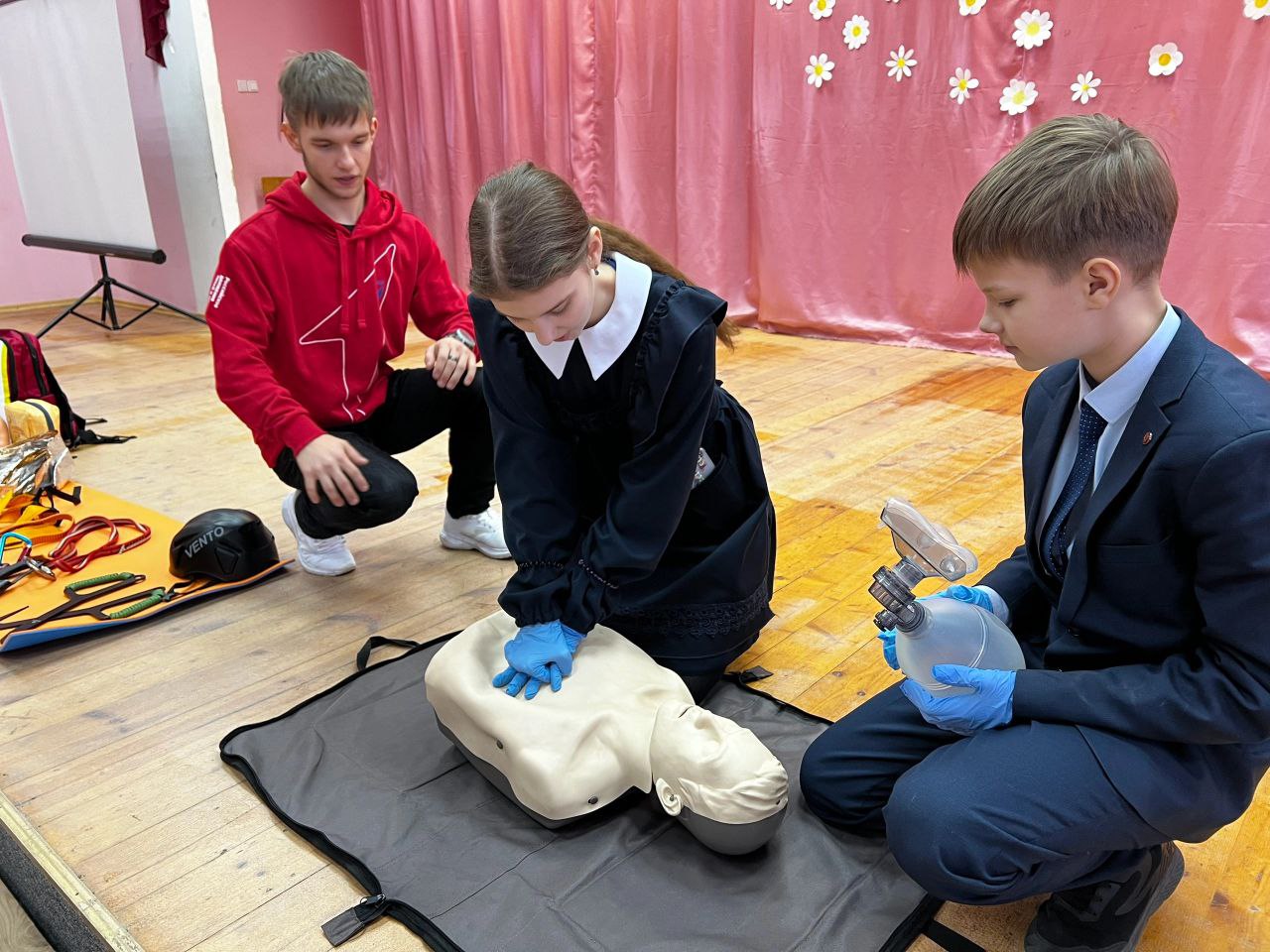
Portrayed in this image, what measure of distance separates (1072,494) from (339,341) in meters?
1.38

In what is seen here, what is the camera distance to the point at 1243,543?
0.84 metres

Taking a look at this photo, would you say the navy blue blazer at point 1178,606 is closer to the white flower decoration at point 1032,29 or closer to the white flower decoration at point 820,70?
the white flower decoration at point 1032,29

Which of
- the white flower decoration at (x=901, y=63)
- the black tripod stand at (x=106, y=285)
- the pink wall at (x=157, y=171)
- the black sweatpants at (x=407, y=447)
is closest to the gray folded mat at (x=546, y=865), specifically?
the black sweatpants at (x=407, y=447)

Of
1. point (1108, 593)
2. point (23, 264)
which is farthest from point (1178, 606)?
point (23, 264)

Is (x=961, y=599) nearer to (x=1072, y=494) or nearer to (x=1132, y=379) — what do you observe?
(x=1072, y=494)

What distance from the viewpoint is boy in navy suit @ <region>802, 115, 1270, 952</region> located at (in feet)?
2.86

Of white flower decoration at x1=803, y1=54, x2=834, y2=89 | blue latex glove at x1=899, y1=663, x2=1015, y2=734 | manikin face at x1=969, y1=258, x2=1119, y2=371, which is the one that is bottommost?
blue latex glove at x1=899, y1=663, x2=1015, y2=734

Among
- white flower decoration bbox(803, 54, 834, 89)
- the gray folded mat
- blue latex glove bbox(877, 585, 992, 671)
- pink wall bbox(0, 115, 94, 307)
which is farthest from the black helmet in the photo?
pink wall bbox(0, 115, 94, 307)

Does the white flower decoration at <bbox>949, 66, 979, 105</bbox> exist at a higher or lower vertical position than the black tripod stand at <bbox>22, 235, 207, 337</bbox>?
higher

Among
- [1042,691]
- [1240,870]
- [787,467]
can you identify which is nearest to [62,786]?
[1042,691]

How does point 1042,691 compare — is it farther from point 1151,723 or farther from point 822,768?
point 822,768

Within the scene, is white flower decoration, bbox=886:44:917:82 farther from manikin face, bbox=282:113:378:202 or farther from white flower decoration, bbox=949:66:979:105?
manikin face, bbox=282:113:378:202

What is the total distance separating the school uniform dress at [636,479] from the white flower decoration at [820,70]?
2.67 meters

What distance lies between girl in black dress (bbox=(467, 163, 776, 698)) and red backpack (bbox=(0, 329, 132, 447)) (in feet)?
5.92
